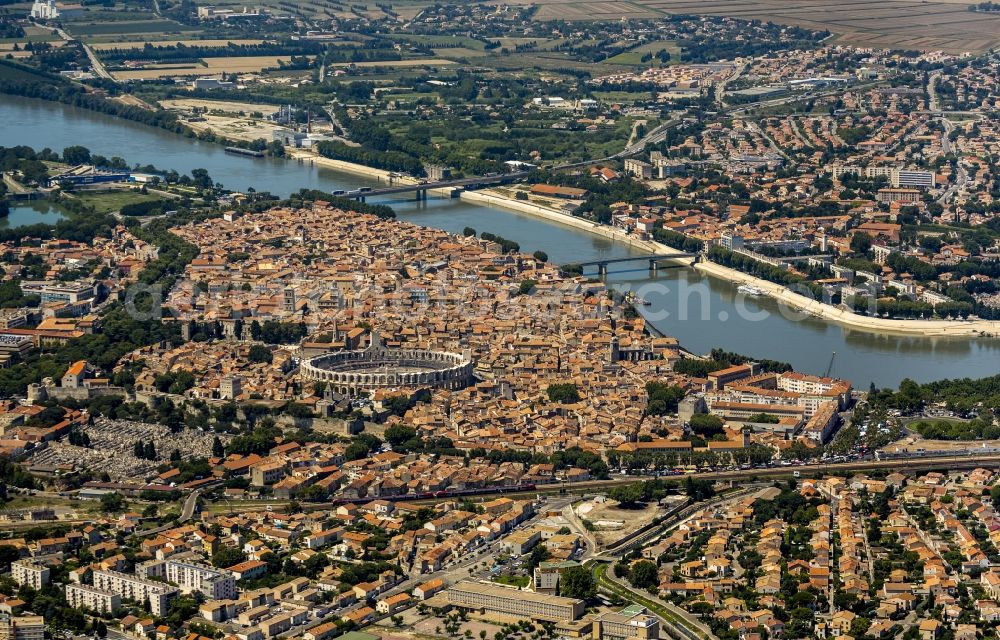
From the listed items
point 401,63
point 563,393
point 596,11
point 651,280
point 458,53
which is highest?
point 596,11

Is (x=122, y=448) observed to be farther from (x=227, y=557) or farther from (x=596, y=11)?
(x=596, y=11)

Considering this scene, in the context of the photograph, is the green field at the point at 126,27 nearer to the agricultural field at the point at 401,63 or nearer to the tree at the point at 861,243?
the agricultural field at the point at 401,63

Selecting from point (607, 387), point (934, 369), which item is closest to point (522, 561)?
point (607, 387)

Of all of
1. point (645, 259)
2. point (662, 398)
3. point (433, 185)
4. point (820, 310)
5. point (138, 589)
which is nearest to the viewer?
point (138, 589)

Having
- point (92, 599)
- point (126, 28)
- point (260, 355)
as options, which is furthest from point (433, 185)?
point (126, 28)

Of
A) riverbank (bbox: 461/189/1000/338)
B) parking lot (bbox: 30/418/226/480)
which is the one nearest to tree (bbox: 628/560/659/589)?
parking lot (bbox: 30/418/226/480)

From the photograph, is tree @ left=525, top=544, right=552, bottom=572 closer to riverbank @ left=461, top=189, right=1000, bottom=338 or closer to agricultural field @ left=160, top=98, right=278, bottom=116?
riverbank @ left=461, top=189, right=1000, bottom=338

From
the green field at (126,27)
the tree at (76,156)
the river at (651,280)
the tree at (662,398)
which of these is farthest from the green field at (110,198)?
the green field at (126,27)
